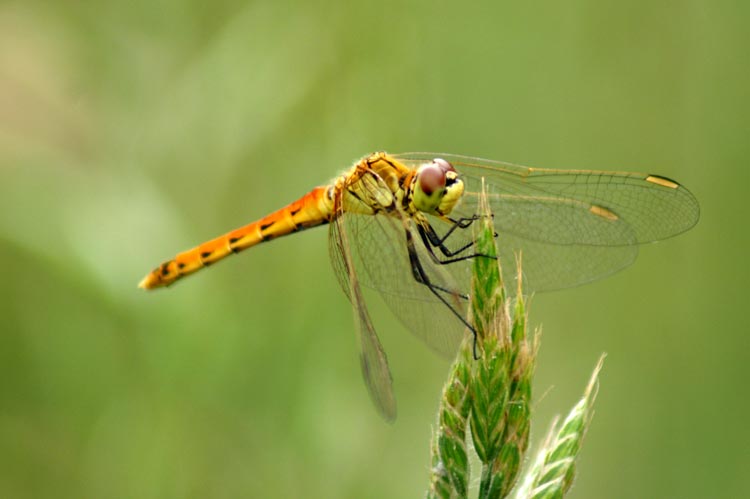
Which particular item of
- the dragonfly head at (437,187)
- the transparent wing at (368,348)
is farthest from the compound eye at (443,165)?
the transparent wing at (368,348)

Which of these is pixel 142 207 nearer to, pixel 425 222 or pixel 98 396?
pixel 98 396

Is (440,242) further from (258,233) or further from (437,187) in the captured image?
(258,233)

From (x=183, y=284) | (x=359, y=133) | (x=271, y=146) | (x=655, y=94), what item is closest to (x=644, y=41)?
(x=655, y=94)

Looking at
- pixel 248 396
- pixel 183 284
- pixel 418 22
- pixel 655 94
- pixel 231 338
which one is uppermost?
pixel 418 22

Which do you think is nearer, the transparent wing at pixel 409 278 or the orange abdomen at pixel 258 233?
the transparent wing at pixel 409 278

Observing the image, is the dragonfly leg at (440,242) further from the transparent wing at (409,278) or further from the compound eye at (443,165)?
the compound eye at (443,165)

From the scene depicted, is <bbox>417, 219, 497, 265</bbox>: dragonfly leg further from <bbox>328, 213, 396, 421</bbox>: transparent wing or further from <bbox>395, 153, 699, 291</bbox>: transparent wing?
<bbox>328, 213, 396, 421</bbox>: transparent wing

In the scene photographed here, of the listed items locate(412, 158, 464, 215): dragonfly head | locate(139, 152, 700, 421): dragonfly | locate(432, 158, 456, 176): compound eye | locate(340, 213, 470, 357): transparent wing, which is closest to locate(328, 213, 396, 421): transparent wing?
locate(139, 152, 700, 421): dragonfly
